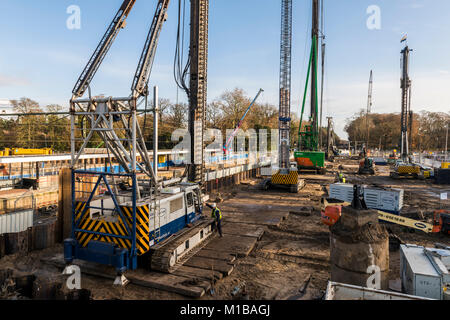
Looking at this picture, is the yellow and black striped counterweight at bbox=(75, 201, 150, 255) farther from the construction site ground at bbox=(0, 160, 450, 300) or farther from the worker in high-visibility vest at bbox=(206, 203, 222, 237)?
the worker in high-visibility vest at bbox=(206, 203, 222, 237)

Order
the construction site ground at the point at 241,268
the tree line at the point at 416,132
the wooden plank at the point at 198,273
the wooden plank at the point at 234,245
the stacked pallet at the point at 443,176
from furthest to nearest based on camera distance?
1. the tree line at the point at 416,132
2. the stacked pallet at the point at 443,176
3. the wooden plank at the point at 234,245
4. the wooden plank at the point at 198,273
5. the construction site ground at the point at 241,268

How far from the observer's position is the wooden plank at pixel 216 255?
1015 centimetres

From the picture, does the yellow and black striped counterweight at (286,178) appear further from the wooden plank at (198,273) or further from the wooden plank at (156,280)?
the wooden plank at (156,280)

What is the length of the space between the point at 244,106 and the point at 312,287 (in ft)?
182

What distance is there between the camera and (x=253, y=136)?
6097 centimetres

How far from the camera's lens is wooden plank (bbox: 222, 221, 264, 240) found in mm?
12977

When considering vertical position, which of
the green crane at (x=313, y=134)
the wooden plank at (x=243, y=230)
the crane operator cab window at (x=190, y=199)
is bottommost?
the wooden plank at (x=243, y=230)

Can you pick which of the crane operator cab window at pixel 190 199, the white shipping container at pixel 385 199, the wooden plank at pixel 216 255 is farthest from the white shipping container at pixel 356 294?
the white shipping container at pixel 385 199

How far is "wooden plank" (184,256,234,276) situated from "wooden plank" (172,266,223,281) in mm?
221

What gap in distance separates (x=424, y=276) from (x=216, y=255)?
6284 millimetres

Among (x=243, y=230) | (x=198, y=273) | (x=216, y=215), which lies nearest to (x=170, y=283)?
(x=198, y=273)

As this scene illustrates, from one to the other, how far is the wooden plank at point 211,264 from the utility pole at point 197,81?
6230 millimetres

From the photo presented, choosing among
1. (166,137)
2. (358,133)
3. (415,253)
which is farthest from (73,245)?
(358,133)
